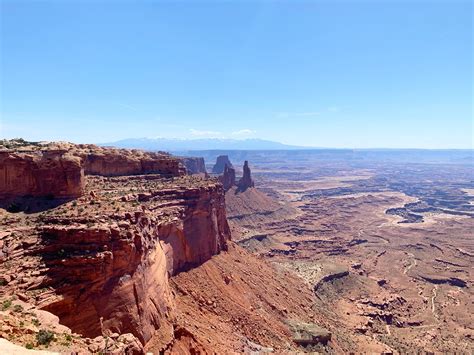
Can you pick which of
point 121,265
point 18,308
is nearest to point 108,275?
point 121,265

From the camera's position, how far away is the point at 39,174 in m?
37.0

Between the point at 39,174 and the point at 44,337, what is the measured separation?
67.6 ft

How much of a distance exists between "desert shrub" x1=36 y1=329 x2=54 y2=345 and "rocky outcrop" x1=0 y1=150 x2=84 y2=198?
1921cm

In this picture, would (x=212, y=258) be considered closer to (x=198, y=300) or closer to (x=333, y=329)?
(x=198, y=300)

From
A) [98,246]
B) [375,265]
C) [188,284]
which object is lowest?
[375,265]

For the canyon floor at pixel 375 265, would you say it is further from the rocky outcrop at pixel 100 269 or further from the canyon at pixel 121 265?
the rocky outcrop at pixel 100 269

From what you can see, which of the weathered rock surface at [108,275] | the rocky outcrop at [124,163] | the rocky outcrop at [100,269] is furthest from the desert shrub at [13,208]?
the rocky outcrop at [124,163]

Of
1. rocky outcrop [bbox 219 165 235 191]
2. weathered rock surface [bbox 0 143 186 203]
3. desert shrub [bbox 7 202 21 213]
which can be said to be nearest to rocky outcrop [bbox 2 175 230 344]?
weathered rock surface [bbox 0 143 186 203]

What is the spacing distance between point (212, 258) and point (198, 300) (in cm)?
1109

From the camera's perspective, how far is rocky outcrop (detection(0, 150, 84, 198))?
36312mm

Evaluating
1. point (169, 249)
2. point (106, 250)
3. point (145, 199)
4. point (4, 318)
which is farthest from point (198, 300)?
point (4, 318)

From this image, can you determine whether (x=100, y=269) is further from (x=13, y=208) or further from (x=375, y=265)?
(x=375, y=265)

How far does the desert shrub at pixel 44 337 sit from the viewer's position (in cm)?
1961

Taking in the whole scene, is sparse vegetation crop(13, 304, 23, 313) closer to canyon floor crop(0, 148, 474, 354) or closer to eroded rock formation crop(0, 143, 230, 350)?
canyon floor crop(0, 148, 474, 354)
